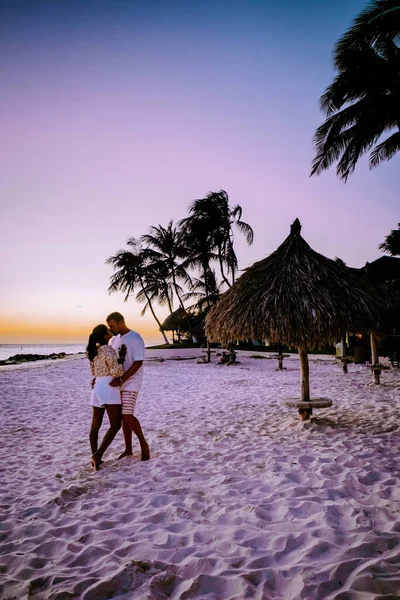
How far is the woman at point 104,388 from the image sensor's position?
3494mm

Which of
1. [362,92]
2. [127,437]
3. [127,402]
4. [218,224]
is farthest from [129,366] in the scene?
[218,224]

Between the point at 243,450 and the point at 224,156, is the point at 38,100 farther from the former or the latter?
the point at 243,450

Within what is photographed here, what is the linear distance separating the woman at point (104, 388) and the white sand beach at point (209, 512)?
35cm

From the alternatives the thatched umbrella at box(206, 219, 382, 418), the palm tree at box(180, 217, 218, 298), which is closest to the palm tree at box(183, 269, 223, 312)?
the palm tree at box(180, 217, 218, 298)

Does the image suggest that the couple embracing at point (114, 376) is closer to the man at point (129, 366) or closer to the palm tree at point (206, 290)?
the man at point (129, 366)

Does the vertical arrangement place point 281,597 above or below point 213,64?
below

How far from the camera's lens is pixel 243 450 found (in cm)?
403

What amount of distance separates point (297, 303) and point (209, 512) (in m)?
3.23

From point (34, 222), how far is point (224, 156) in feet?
31.4

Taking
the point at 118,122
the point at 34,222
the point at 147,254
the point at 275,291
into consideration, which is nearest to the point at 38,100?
the point at 118,122

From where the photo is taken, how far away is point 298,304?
5.00 m

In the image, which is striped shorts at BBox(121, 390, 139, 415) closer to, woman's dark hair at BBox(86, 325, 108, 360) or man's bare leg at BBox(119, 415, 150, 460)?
man's bare leg at BBox(119, 415, 150, 460)

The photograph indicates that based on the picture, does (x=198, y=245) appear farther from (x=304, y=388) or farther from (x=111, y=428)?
(x=111, y=428)

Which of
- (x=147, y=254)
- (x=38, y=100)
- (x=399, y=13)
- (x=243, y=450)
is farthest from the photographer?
(x=147, y=254)
